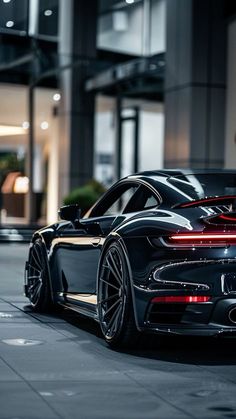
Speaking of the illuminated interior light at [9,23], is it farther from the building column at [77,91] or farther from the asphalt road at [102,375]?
the building column at [77,91]

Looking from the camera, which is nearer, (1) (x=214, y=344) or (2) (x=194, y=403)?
(2) (x=194, y=403)

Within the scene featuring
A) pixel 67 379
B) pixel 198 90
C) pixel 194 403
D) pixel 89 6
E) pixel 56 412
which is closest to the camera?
pixel 56 412

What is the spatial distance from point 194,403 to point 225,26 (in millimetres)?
17111

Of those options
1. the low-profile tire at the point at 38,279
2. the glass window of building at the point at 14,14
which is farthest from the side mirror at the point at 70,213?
the glass window of building at the point at 14,14

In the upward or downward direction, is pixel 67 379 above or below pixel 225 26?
below

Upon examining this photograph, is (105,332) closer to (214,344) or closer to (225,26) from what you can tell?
(214,344)

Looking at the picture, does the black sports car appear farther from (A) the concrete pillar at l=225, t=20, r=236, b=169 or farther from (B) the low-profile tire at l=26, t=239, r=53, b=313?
Result: (A) the concrete pillar at l=225, t=20, r=236, b=169

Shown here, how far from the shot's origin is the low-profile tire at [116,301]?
22.3 feet

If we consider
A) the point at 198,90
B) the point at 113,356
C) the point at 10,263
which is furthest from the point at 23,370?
the point at 198,90

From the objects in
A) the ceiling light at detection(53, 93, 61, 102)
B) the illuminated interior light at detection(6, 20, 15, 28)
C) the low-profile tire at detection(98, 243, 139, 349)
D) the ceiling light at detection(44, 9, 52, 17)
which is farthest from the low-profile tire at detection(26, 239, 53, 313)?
the ceiling light at detection(53, 93, 61, 102)

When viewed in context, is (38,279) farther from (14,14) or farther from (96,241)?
(14,14)

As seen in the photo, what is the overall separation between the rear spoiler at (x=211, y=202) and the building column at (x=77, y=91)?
24084mm

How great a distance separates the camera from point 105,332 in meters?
7.13

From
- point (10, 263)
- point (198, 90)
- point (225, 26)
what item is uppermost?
point (225, 26)
